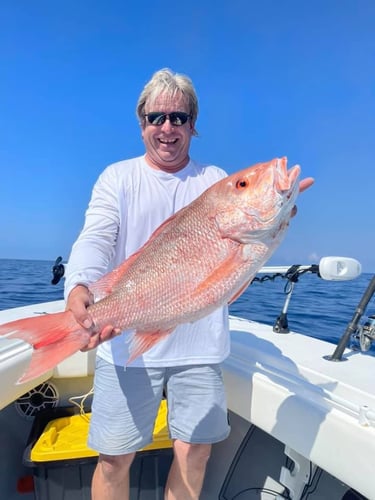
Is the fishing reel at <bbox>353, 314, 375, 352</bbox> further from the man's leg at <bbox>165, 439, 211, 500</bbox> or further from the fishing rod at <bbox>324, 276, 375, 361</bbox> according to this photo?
the man's leg at <bbox>165, 439, 211, 500</bbox>

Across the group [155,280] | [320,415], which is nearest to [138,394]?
[155,280]

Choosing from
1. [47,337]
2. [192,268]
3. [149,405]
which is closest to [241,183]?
[192,268]

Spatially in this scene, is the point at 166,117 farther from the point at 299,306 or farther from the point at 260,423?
the point at 299,306

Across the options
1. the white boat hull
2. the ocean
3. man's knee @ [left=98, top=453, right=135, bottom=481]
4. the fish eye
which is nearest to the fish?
the fish eye

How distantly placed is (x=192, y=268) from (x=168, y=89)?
1171 mm

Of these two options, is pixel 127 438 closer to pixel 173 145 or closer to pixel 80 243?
pixel 80 243

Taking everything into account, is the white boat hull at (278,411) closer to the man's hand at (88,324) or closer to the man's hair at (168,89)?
the man's hand at (88,324)

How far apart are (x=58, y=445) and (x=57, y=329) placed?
1564mm

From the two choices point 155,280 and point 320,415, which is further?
point 320,415

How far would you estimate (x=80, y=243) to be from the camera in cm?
228

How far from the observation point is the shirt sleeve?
7.08 ft

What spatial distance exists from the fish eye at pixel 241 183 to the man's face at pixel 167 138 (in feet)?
2.37

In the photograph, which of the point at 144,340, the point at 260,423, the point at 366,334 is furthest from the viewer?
the point at 366,334

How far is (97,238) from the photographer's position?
2.28m
